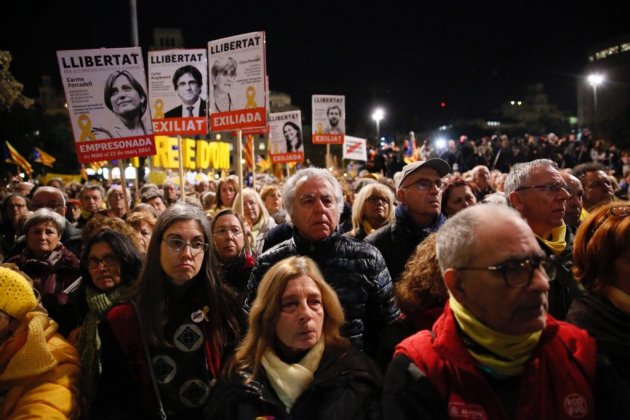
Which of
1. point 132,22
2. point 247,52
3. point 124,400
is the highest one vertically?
point 132,22

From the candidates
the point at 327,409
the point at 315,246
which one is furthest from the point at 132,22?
the point at 327,409

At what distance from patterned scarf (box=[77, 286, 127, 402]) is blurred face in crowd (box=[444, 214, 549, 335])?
7.41 ft

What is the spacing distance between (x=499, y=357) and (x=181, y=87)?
7.71 m

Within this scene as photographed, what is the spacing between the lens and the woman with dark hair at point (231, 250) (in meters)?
4.70

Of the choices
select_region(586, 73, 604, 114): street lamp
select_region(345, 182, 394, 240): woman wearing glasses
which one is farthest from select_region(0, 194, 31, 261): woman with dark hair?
select_region(586, 73, 604, 114): street lamp

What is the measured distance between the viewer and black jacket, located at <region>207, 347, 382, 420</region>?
2637 mm

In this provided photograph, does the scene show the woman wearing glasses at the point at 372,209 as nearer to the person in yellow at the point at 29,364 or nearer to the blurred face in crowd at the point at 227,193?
the blurred face in crowd at the point at 227,193

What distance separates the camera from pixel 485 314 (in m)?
2.21

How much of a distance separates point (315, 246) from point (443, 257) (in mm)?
1454

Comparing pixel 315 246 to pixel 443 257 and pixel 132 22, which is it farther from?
pixel 132 22

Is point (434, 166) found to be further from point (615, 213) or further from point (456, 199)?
point (615, 213)

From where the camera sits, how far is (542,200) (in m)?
4.03

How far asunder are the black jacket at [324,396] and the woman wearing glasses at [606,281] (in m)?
1.06

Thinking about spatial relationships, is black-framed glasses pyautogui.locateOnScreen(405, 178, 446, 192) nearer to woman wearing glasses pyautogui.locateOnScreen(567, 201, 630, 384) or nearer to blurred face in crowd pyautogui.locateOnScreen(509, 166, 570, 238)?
blurred face in crowd pyautogui.locateOnScreen(509, 166, 570, 238)
